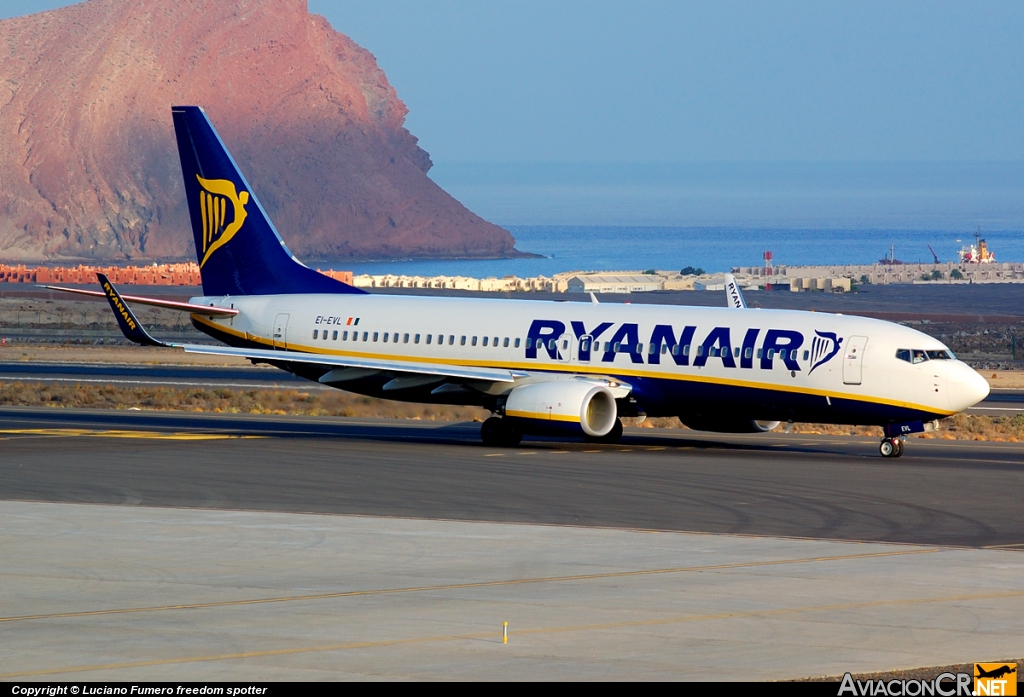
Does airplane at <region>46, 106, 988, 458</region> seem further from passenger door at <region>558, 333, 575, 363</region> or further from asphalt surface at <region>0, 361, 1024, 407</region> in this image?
asphalt surface at <region>0, 361, 1024, 407</region>

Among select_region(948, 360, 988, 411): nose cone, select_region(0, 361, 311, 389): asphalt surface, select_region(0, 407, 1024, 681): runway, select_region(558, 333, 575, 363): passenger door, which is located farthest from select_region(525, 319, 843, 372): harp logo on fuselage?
select_region(0, 361, 311, 389): asphalt surface

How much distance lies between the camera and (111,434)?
1487 inches

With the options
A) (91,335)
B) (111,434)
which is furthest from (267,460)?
(91,335)

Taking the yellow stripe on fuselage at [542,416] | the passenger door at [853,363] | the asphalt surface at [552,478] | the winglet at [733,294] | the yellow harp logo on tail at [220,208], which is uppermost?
the yellow harp logo on tail at [220,208]

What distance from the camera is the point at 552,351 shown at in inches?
1451

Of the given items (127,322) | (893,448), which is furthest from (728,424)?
(127,322)

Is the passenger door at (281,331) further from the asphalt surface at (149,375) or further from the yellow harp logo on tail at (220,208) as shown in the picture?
the asphalt surface at (149,375)

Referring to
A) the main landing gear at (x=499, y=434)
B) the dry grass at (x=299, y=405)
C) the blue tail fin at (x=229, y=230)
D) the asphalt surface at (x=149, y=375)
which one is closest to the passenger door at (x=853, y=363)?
the main landing gear at (x=499, y=434)

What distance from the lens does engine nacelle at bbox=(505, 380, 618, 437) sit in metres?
34.6

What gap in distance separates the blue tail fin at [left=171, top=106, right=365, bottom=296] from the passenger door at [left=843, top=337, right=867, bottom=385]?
1512cm

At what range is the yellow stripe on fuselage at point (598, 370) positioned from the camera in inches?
1312

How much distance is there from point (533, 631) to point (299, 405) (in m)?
35.9

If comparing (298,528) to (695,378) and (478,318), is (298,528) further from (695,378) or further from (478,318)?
(478,318)

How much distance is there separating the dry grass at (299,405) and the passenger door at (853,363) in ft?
32.6
